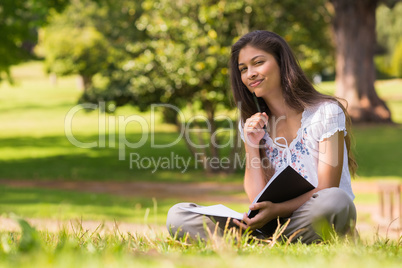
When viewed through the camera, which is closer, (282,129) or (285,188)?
(285,188)

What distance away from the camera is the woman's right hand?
4.17 m

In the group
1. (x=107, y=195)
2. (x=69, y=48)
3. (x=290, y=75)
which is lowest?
(x=107, y=195)

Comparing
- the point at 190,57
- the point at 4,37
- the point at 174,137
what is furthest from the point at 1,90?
the point at 190,57

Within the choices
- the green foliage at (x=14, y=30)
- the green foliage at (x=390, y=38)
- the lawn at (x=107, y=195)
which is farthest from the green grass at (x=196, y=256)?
the green foliage at (x=390, y=38)

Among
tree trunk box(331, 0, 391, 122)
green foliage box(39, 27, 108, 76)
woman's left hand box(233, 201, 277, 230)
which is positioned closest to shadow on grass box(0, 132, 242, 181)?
tree trunk box(331, 0, 391, 122)

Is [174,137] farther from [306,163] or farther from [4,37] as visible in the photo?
[306,163]

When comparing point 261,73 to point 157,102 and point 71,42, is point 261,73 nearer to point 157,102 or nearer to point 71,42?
point 157,102

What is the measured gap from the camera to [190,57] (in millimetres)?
15641

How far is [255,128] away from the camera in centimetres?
418

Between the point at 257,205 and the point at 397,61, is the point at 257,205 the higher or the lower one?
the lower one

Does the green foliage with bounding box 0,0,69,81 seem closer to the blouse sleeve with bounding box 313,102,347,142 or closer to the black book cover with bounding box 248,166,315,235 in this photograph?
the blouse sleeve with bounding box 313,102,347,142

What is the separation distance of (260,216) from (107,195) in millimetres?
11233

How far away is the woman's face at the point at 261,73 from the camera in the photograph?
14.2 feet

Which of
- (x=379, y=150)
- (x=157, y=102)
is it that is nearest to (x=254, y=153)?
(x=157, y=102)
